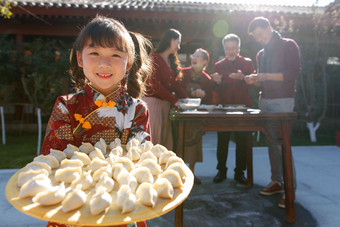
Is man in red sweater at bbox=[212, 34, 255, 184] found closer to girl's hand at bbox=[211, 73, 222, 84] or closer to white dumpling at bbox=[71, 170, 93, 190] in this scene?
A: girl's hand at bbox=[211, 73, 222, 84]

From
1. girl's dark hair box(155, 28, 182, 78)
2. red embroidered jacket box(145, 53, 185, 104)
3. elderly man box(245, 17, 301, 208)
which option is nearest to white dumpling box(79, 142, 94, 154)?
red embroidered jacket box(145, 53, 185, 104)

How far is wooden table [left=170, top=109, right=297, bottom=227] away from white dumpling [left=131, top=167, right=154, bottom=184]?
120 cm

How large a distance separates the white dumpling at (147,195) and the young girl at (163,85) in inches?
82.9

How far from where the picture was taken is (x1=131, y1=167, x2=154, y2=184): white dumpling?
3.01ft

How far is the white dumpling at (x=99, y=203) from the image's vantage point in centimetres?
70

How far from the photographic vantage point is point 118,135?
149cm

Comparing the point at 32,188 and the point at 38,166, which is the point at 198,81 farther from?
the point at 32,188

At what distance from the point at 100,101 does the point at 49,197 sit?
0.80 m

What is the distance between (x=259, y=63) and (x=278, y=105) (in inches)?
26.2

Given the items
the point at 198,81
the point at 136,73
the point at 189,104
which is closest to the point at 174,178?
the point at 136,73

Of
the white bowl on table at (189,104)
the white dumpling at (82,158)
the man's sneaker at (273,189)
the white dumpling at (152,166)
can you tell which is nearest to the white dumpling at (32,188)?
the white dumpling at (82,158)

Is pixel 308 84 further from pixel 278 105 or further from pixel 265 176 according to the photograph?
pixel 278 105

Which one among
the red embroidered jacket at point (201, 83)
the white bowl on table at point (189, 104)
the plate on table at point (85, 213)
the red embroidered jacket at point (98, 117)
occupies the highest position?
the red embroidered jacket at point (201, 83)

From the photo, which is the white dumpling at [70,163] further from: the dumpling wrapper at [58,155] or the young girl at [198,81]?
the young girl at [198,81]
